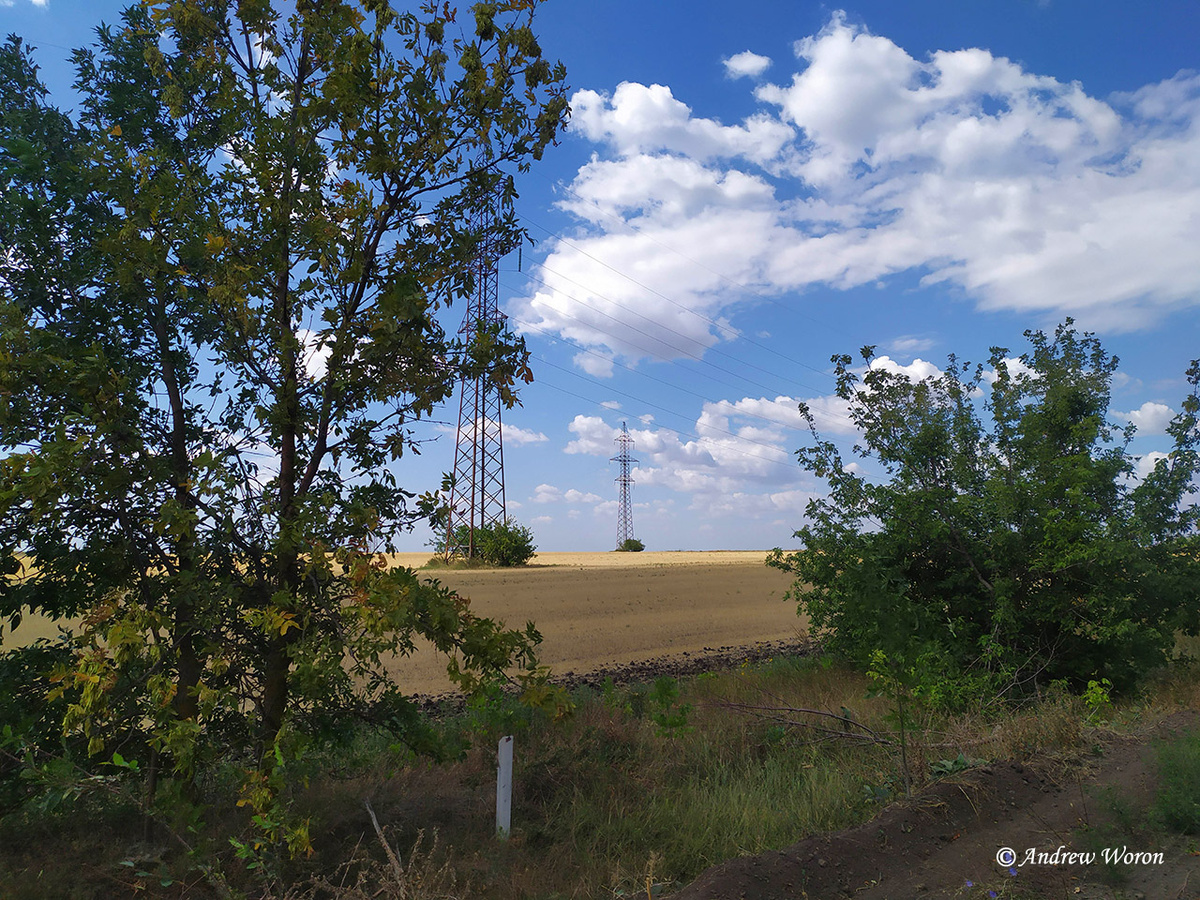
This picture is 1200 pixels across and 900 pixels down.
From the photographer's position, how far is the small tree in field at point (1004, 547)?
1029 centimetres

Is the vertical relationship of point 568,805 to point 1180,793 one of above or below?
below

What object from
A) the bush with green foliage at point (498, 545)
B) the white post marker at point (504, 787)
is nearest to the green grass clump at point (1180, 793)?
the white post marker at point (504, 787)

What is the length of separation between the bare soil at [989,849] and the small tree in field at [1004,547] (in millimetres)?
2511

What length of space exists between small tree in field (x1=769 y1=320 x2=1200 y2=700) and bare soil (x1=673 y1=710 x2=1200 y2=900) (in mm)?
2511

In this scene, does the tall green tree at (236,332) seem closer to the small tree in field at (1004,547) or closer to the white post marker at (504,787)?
the white post marker at (504,787)

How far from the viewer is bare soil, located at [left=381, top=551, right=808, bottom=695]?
1698 cm

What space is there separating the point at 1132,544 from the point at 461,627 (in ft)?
31.1

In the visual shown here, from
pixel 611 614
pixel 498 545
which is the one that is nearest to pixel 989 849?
pixel 611 614

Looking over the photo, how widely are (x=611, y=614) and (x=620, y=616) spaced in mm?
515

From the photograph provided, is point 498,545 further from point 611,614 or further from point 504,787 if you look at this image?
point 504,787

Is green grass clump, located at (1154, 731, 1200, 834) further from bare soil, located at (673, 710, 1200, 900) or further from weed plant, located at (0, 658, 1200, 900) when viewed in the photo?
bare soil, located at (673, 710, 1200, 900)

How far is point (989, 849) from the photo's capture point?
17.9 ft

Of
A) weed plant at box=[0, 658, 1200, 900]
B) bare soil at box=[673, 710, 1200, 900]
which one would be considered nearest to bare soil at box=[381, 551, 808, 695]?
weed plant at box=[0, 658, 1200, 900]

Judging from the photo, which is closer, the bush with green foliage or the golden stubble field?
the golden stubble field
